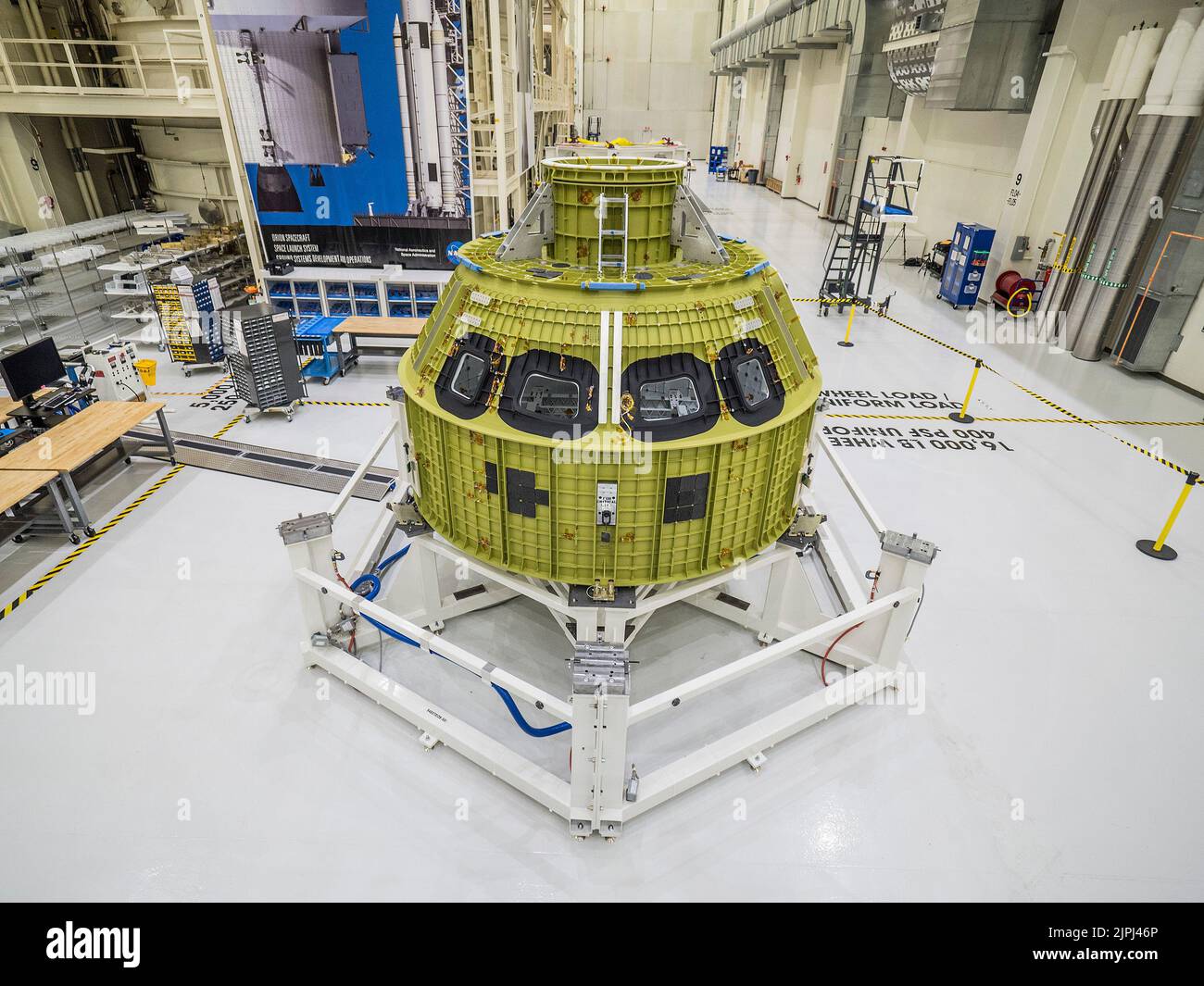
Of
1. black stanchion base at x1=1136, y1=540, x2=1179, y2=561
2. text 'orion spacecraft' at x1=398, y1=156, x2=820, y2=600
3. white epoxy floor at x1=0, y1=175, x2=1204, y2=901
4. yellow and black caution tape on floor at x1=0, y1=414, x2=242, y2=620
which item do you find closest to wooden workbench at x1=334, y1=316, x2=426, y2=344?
yellow and black caution tape on floor at x1=0, y1=414, x2=242, y2=620

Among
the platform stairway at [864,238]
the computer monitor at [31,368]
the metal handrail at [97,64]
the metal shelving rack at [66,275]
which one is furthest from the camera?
the platform stairway at [864,238]

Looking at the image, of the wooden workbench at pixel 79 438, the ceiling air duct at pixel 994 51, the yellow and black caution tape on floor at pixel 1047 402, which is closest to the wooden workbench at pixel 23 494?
the wooden workbench at pixel 79 438

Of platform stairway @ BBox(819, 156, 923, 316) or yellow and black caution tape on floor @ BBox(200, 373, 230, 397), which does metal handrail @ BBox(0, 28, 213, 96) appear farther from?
platform stairway @ BBox(819, 156, 923, 316)

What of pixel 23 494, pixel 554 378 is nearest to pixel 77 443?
pixel 23 494

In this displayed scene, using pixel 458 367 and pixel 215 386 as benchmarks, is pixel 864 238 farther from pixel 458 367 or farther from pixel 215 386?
pixel 215 386

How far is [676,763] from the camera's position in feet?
17.0

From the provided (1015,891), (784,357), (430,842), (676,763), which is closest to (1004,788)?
(1015,891)

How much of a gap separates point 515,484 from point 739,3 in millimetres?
47611

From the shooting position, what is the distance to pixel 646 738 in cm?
579

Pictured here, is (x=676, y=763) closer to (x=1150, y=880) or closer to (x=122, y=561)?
(x=1150, y=880)

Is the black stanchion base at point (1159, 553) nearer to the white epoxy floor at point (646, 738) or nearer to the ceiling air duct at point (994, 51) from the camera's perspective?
the white epoxy floor at point (646, 738)

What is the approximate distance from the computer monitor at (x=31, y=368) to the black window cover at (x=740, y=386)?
9177 millimetres

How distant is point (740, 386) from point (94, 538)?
8004 millimetres

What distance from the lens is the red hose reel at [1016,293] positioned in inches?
647
